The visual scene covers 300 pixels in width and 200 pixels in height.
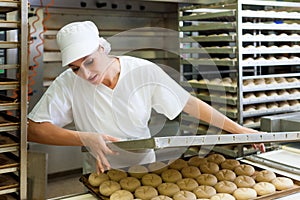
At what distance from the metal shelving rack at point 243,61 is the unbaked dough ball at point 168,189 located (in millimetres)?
1304

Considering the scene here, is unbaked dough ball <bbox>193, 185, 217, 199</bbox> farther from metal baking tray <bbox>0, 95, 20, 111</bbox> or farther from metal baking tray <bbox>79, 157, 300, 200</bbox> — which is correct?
metal baking tray <bbox>0, 95, 20, 111</bbox>

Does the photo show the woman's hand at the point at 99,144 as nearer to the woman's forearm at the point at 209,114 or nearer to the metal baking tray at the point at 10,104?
the metal baking tray at the point at 10,104

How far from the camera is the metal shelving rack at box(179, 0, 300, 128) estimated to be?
259cm

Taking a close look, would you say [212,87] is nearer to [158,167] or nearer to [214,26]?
[214,26]

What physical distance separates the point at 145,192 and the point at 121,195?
10 centimetres

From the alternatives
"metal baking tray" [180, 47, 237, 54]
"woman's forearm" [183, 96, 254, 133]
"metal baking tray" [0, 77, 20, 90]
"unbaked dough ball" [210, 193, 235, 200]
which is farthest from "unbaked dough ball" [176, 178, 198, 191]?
"metal baking tray" [180, 47, 237, 54]

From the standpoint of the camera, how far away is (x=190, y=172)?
5.19 ft

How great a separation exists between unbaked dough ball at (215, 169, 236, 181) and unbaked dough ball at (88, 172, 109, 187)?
0.48 meters

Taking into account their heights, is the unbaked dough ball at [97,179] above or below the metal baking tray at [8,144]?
below

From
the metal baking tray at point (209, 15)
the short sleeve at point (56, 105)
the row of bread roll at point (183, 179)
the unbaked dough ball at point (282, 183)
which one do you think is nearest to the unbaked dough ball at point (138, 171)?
the row of bread roll at point (183, 179)

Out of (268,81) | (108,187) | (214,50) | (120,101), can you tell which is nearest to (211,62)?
(214,50)

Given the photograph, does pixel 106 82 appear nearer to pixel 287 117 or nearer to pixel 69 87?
pixel 69 87

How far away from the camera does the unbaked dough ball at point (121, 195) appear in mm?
1341

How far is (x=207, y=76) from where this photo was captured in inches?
122
